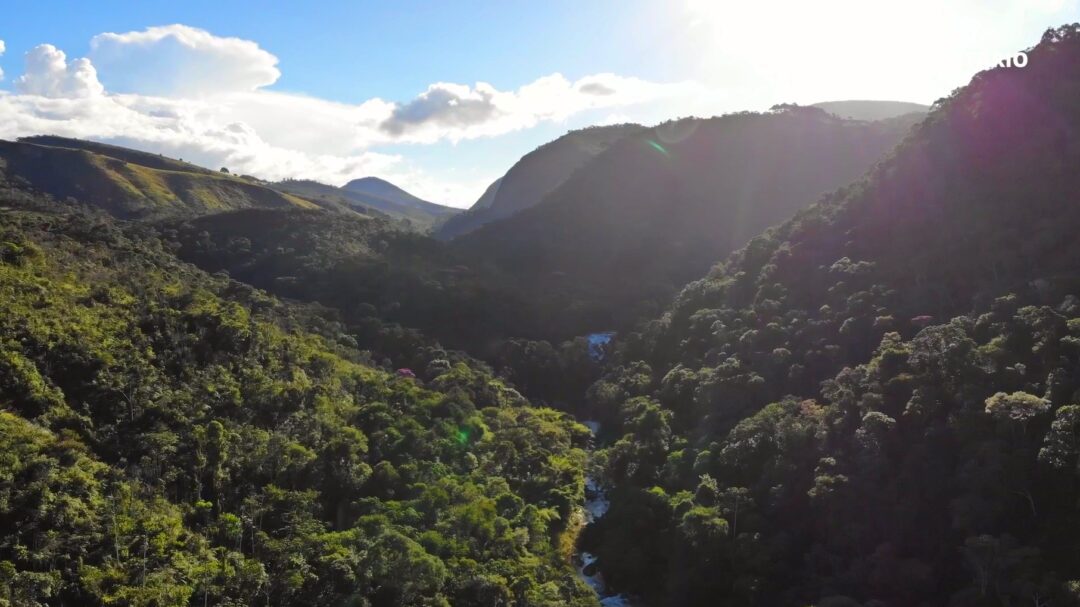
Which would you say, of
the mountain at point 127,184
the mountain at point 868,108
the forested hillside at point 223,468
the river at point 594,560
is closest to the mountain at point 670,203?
the river at point 594,560

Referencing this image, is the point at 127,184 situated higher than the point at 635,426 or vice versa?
the point at 127,184

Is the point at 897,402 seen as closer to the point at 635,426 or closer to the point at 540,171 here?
the point at 635,426

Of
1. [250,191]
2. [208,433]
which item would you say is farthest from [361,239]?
[208,433]

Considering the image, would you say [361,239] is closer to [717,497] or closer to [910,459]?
[717,497]

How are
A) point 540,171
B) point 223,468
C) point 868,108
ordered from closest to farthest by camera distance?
point 223,468 → point 540,171 → point 868,108

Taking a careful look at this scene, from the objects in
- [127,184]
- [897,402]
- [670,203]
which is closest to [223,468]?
[897,402]

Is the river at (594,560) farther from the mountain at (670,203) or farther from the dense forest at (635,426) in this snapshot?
the mountain at (670,203)
